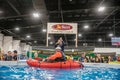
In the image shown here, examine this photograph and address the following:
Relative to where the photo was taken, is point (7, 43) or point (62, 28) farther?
point (7, 43)

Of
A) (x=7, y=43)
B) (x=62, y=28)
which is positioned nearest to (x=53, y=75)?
(x=62, y=28)

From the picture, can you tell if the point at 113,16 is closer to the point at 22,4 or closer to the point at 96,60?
the point at 96,60

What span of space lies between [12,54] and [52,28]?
4113mm

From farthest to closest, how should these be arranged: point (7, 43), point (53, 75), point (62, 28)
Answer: point (7, 43)
point (62, 28)
point (53, 75)

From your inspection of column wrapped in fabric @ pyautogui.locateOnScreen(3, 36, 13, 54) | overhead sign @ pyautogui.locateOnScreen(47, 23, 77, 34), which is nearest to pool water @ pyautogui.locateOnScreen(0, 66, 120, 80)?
overhead sign @ pyautogui.locateOnScreen(47, 23, 77, 34)

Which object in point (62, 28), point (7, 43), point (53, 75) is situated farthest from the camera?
point (7, 43)

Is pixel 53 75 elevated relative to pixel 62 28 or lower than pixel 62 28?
lower

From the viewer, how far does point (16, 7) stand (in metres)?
15.0

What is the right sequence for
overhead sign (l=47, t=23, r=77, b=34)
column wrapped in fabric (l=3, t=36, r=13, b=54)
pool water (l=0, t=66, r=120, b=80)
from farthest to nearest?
column wrapped in fabric (l=3, t=36, r=13, b=54)
overhead sign (l=47, t=23, r=77, b=34)
pool water (l=0, t=66, r=120, b=80)

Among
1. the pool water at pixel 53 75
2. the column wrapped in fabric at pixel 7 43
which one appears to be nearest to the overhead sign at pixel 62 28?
the pool water at pixel 53 75

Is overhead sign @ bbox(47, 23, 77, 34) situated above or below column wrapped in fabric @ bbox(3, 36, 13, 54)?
above

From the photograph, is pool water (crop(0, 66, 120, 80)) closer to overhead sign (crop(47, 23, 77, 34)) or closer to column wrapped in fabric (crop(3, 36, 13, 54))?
overhead sign (crop(47, 23, 77, 34))

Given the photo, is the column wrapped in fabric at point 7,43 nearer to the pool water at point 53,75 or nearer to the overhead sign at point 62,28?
the overhead sign at point 62,28

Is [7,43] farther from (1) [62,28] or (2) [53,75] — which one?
(2) [53,75]
